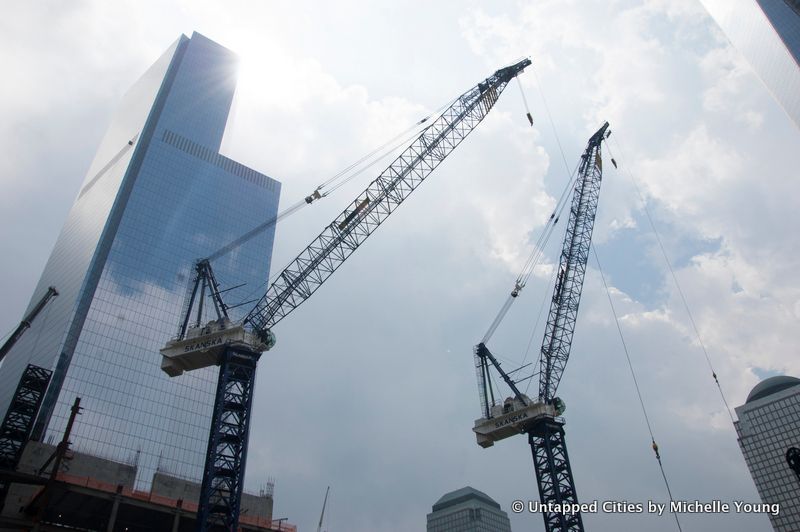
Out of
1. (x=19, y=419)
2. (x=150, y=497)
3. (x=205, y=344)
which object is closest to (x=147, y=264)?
(x=19, y=419)

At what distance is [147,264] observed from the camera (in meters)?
141

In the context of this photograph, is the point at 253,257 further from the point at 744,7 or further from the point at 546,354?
the point at 744,7

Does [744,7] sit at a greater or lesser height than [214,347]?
greater

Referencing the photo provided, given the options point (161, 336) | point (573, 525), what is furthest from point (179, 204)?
point (573, 525)

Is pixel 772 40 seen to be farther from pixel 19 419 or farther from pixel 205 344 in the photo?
pixel 19 419

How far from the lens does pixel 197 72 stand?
184875mm

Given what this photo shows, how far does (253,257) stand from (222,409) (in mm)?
109661

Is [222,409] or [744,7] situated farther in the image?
[744,7]

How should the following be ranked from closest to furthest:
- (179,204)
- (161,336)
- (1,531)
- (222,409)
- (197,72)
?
(222,409) < (1,531) < (161,336) < (179,204) < (197,72)

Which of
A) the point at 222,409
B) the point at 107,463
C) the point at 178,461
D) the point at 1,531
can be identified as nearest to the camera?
the point at 222,409

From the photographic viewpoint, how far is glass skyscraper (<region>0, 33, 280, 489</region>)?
121 m

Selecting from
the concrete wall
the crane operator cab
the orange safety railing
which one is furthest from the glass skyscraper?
the crane operator cab

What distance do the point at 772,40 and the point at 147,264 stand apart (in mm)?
136850

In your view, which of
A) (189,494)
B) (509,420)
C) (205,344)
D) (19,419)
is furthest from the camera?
(189,494)
